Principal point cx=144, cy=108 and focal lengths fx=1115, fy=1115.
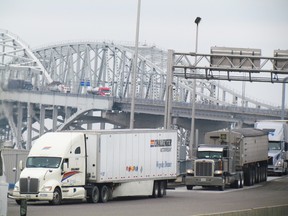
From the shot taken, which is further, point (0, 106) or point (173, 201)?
point (0, 106)

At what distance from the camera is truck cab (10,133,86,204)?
44656mm

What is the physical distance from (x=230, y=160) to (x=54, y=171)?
2029 cm

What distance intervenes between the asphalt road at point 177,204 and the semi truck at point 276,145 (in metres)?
22.0

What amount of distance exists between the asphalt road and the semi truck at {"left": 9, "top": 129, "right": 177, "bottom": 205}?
1.90 ft

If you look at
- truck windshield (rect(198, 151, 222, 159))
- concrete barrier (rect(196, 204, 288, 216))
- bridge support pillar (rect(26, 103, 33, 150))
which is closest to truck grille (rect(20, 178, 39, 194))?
concrete barrier (rect(196, 204, 288, 216))

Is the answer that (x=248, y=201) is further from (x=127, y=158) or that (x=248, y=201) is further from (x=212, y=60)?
(x=212, y=60)

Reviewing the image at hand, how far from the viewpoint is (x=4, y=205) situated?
30375mm

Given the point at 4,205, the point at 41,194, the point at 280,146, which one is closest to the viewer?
the point at 4,205

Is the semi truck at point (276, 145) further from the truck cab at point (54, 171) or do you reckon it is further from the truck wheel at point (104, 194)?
the truck cab at point (54, 171)

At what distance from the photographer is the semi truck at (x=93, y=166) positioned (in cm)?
4503

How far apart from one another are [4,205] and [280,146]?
58.7 metres

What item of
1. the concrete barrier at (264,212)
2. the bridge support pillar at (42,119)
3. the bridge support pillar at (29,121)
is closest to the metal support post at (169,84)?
the concrete barrier at (264,212)

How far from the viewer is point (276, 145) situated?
8731cm

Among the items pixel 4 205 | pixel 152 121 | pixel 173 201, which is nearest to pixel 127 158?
pixel 173 201
